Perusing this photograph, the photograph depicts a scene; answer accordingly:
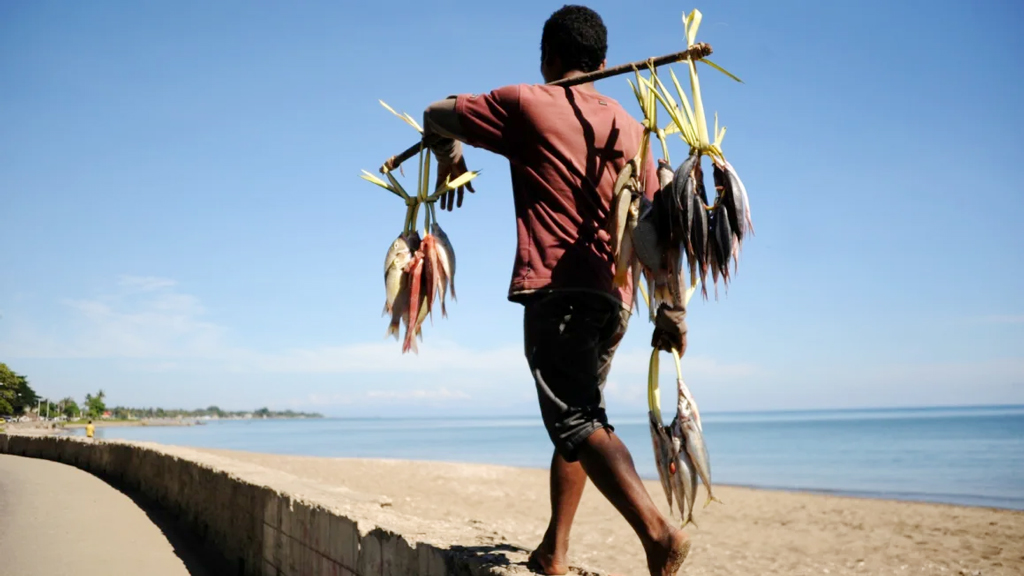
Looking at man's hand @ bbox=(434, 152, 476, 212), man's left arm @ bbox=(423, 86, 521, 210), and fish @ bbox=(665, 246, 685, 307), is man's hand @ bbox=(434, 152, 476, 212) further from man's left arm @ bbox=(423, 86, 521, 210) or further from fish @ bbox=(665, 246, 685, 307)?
fish @ bbox=(665, 246, 685, 307)

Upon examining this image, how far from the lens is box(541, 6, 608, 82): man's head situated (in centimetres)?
220

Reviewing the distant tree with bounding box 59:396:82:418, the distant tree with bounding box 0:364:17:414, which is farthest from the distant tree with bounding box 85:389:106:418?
the distant tree with bounding box 0:364:17:414

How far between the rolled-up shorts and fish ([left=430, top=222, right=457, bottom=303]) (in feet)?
1.89

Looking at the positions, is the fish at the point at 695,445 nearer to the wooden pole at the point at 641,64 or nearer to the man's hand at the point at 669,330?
the man's hand at the point at 669,330

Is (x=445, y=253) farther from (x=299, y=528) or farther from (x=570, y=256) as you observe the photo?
(x=299, y=528)

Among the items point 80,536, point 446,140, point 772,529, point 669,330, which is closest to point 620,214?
point 669,330

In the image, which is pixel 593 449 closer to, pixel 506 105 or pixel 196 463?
pixel 506 105

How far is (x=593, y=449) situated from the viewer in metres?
1.90

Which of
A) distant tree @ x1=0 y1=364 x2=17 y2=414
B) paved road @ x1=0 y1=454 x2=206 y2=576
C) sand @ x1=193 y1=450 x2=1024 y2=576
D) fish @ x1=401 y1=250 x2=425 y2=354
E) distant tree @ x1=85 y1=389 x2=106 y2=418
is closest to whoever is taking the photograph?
fish @ x1=401 y1=250 x2=425 y2=354

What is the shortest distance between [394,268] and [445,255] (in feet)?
0.57

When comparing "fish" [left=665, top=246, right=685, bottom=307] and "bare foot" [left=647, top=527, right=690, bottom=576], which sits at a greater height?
"fish" [left=665, top=246, right=685, bottom=307]

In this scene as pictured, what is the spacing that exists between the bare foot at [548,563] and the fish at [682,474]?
1.38ft

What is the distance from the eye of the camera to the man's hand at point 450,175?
97.7 inches

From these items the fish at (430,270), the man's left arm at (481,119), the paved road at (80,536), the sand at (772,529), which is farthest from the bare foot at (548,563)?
the paved road at (80,536)
